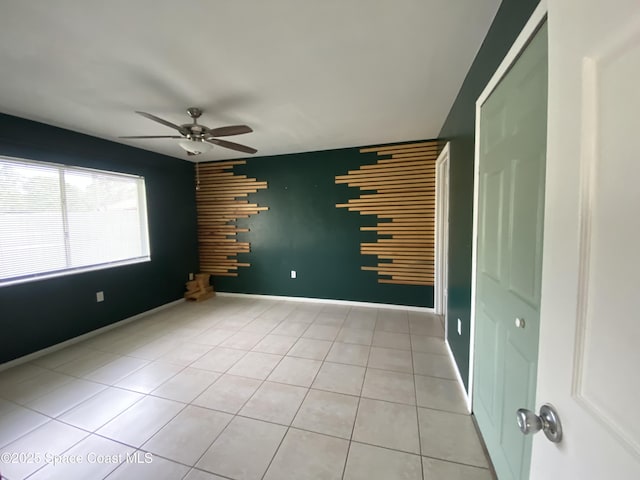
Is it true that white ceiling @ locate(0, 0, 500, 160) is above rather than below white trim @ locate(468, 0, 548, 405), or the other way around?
above

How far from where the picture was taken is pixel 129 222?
3744mm

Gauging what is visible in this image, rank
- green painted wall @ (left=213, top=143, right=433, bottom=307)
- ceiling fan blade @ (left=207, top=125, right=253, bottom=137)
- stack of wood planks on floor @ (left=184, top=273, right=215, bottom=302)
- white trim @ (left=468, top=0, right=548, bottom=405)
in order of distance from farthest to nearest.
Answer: stack of wood planks on floor @ (left=184, top=273, right=215, bottom=302) → green painted wall @ (left=213, top=143, right=433, bottom=307) → ceiling fan blade @ (left=207, top=125, right=253, bottom=137) → white trim @ (left=468, top=0, right=548, bottom=405)

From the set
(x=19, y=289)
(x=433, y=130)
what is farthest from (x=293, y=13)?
(x=19, y=289)

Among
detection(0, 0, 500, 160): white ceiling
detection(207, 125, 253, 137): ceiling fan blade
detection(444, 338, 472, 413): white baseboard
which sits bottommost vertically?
detection(444, 338, 472, 413): white baseboard

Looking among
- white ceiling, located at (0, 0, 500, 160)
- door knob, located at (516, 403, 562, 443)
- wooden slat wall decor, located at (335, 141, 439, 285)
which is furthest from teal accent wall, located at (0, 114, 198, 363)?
door knob, located at (516, 403, 562, 443)

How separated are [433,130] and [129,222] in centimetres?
433

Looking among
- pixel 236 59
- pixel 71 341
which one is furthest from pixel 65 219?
pixel 236 59

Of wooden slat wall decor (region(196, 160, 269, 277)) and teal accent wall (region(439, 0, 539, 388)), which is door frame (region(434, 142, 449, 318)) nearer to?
teal accent wall (region(439, 0, 539, 388))

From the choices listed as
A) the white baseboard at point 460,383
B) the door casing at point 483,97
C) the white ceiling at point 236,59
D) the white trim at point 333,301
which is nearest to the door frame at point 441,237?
the white trim at point 333,301

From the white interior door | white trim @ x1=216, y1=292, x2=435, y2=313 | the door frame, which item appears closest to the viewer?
the white interior door

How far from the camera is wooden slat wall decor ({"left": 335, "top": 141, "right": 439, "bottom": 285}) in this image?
12.0 ft

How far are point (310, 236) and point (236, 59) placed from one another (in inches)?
111

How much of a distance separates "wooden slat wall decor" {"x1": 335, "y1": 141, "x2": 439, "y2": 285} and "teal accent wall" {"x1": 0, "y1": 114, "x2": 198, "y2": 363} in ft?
9.51

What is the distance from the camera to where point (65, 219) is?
2.99m
